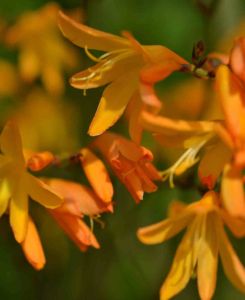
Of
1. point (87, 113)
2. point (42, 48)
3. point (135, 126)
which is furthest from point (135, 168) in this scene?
point (42, 48)

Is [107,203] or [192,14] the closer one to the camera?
[107,203]

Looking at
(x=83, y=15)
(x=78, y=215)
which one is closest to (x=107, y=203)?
(x=78, y=215)

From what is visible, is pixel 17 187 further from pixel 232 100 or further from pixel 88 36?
pixel 232 100

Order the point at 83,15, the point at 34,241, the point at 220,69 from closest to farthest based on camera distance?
the point at 220,69, the point at 34,241, the point at 83,15

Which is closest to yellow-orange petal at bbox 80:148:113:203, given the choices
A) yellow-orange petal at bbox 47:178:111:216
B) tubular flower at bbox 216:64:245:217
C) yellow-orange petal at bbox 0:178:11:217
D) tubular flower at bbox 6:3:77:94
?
yellow-orange petal at bbox 47:178:111:216

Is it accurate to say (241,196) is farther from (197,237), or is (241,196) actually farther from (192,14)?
(192,14)

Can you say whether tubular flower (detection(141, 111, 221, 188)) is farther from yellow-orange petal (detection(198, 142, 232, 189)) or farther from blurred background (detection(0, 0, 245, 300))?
blurred background (detection(0, 0, 245, 300))

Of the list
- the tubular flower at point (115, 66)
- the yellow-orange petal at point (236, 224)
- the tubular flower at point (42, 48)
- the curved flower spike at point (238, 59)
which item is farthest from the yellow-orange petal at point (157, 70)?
the tubular flower at point (42, 48)
